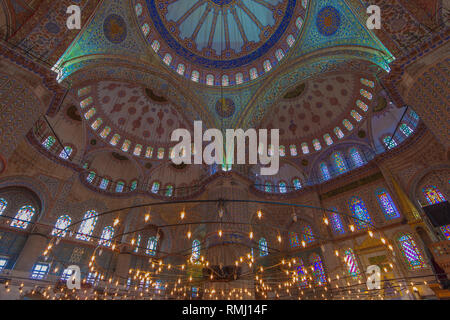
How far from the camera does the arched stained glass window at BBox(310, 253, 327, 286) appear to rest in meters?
13.0

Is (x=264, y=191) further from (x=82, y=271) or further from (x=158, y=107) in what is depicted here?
(x=82, y=271)

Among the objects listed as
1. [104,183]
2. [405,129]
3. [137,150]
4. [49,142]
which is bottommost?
[104,183]

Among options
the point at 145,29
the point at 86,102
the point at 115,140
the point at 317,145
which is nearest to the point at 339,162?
the point at 317,145

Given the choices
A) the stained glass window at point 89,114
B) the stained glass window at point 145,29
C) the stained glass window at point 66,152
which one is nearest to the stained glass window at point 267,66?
the stained glass window at point 145,29

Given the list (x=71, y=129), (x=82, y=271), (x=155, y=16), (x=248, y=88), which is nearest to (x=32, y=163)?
(x=71, y=129)

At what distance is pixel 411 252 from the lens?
1136 cm

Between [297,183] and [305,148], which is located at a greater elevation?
Result: [305,148]

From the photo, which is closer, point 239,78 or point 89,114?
point 89,114

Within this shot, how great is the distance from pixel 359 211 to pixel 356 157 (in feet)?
12.6

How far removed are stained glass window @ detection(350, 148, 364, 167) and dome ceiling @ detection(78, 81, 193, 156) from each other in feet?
37.1

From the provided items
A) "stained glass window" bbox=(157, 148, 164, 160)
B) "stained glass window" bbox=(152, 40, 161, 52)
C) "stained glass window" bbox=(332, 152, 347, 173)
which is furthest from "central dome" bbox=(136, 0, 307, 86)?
"stained glass window" bbox=(332, 152, 347, 173)

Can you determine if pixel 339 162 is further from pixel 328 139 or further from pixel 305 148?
pixel 305 148

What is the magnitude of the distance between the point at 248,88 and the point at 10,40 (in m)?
11.5

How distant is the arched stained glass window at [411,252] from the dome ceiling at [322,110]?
7.44 m
